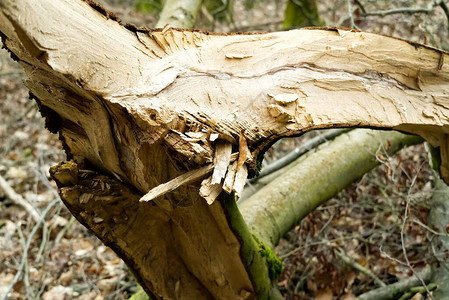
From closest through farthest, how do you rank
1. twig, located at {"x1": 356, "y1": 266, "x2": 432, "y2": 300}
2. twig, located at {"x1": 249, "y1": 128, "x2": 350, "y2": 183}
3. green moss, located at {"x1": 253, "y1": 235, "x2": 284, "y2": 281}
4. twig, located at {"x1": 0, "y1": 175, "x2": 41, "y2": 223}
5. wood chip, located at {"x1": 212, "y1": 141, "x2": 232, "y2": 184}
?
1. wood chip, located at {"x1": 212, "y1": 141, "x2": 232, "y2": 184}
2. green moss, located at {"x1": 253, "y1": 235, "x2": 284, "y2": 281}
3. twig, located at {"x1": 356, "y1": 266, "x2": 432, "y2": 300}
4. twig, located at {"x1": 249, "y1": 128, "x2": 350, "y2": 183}
5. twig, located at {"x1": 0, "y1": 175, "x2": 41, "y2": 223}

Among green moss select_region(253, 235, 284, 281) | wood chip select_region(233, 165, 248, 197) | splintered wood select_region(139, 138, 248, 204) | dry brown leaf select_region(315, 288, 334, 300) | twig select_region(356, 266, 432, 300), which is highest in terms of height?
splintered wood select_region(139, 138, 248, 204)

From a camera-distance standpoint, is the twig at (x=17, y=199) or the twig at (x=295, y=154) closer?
the twig at (x=295, y=154)

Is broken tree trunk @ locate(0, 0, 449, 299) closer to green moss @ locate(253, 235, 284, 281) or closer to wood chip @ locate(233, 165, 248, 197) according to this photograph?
wood chip @ locate(233, 165, 248, 197)

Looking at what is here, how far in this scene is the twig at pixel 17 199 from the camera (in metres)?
3.69

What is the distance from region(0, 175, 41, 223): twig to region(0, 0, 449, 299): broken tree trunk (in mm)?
2195

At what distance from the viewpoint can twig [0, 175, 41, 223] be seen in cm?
369

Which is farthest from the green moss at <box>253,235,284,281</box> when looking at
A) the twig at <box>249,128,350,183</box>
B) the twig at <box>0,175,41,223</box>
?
the twig at <box>0,175,41,223</box>

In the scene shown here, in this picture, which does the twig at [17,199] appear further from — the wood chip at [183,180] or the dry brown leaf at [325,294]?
the wood chip at [183,180]

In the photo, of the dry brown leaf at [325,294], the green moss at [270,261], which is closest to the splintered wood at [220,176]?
the green moss at [270,261]

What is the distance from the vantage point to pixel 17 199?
154 inches

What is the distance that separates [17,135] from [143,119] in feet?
14.2

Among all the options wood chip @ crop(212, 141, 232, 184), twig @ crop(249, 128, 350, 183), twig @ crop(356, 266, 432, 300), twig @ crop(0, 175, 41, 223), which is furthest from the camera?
twig @ crop(0, 175, 41, 223)

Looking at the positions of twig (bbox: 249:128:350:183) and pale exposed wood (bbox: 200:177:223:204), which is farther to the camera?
twig (bbox: 249:128:350:183)

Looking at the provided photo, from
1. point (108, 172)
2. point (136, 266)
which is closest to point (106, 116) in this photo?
point (108, 172)
